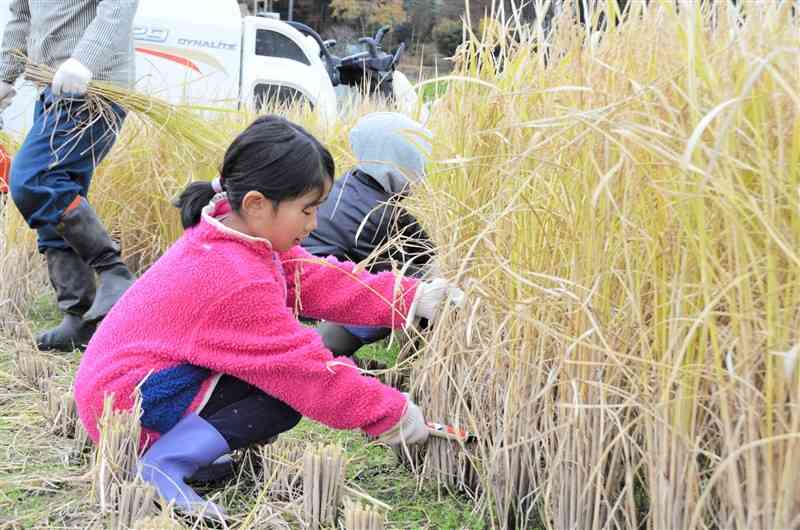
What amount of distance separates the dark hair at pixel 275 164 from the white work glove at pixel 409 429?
416 millimetres

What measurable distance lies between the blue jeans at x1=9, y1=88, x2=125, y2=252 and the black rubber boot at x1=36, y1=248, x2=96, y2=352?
0.17 metres

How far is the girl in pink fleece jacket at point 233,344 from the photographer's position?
5.04 feet

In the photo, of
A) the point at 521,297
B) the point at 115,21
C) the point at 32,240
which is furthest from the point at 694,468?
the point at 32,240

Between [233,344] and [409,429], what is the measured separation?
340 millimetres

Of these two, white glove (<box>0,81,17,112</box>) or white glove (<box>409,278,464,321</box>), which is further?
white glove (<box>0,81,17,112</box>)

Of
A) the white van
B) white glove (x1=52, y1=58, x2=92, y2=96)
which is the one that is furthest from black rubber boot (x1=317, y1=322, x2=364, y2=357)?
the white van

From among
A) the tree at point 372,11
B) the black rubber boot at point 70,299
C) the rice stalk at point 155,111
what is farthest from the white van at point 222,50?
the tree at point 372,11

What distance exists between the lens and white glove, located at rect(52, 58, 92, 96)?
8.05 feet

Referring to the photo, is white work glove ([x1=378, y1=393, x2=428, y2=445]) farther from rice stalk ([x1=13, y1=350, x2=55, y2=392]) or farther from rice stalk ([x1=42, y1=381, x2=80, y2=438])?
rice stalk ([x1=13, y1=350, x2=55, y2=392])

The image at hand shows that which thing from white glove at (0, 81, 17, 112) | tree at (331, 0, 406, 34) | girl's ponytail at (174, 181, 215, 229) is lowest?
girl's ponytail at (174, 181, 215, 229)

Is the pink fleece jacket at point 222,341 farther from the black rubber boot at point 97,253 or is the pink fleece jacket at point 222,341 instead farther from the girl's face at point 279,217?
the black rubber boot at point 97,253

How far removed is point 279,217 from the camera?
1608 mm

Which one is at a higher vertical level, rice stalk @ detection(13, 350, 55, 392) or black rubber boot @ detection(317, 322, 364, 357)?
black rubber boot @ detection(317, 322, 364, 357)

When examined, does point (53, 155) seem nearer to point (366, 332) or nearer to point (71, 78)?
point (71, 78)
